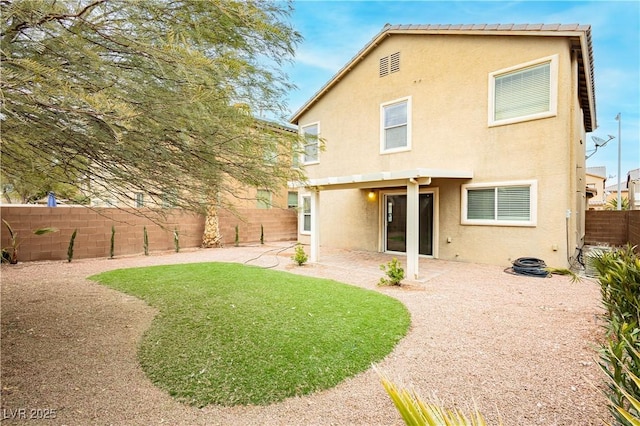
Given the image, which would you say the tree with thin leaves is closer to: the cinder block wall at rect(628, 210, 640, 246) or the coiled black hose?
the coiled black hose

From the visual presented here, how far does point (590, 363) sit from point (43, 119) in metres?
6.34

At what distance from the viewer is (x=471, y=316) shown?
18.6ft

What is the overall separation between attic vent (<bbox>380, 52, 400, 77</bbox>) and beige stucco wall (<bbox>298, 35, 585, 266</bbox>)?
0.61ft

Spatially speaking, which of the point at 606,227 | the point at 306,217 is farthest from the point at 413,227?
the point at 606,227

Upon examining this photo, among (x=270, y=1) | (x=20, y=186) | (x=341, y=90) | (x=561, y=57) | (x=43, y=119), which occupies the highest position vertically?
(x=341, y=90)

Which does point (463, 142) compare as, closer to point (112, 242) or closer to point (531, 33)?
point (531, 33)

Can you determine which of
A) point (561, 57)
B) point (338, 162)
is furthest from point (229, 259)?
point (561, 57)

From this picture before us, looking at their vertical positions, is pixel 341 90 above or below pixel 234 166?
above

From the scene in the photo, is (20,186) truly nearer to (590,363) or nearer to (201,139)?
(201,139)

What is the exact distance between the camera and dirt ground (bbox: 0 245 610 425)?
3010 mm

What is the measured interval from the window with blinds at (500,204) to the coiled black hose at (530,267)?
1.11 m

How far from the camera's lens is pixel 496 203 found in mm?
10094

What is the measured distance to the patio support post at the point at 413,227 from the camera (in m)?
8.47

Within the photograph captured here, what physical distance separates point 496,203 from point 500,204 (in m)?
0.12
